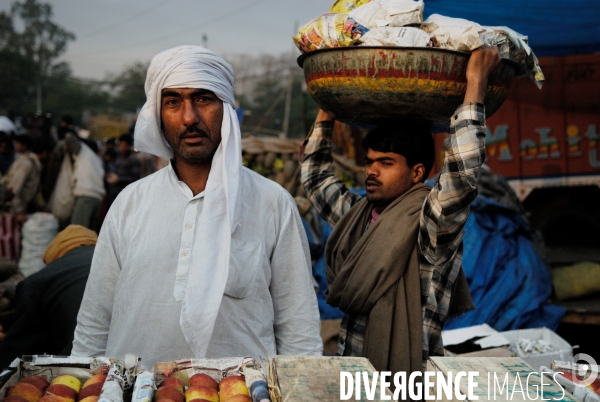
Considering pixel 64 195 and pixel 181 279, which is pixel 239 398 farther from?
pixel 64 195

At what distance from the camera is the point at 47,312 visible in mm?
3322

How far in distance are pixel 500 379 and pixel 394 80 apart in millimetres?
1066

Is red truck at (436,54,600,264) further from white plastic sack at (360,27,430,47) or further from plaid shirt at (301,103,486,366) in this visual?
white plastic sack at (360,27,430,47)

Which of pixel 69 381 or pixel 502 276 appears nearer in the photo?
pixel 69 381

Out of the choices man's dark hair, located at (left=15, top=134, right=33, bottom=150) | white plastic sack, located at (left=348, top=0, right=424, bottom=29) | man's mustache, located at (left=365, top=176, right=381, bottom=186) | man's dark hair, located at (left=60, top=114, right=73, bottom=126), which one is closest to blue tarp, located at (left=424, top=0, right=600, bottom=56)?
man's mustache, located at (left=365, top=176, right=381, bottom=186)

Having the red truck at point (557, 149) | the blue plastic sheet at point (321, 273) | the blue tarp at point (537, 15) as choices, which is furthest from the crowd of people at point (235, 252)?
the red truck at point (557, 149)

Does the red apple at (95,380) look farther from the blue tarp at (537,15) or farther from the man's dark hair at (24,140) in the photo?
the man's dark hair at (24,140)

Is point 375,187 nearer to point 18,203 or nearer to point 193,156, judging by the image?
point 193,156

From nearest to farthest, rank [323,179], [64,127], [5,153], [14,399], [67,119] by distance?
[14,399], [323,179], [5,153], [64,127], [67,119]

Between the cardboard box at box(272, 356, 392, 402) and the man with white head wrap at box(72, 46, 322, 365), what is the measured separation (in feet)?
1.46

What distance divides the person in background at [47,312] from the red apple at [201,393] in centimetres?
179

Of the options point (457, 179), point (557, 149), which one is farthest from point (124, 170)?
point (457, 179)

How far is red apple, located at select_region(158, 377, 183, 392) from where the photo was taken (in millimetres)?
1623

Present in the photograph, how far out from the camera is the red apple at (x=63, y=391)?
62.0 inches
